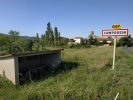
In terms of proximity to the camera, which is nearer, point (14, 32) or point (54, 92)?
point (54, 92)

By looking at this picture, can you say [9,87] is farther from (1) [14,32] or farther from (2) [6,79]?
(1) [14,32]

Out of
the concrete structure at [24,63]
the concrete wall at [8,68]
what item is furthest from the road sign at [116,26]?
the concrete wall at [8,68]

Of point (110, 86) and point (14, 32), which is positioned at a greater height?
point (14, 32)

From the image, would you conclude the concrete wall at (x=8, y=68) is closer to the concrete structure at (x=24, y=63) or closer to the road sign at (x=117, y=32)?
the concrete structure at (x=24, y=63)

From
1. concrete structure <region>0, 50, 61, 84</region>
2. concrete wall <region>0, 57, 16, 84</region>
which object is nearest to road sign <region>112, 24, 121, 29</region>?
concrete structure <region>0, 50, 61, 84</region>

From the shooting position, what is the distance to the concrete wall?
7212mm

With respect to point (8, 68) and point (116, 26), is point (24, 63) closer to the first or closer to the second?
point (8, 68)

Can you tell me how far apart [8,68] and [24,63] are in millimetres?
3334

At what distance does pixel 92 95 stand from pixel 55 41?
212 ft

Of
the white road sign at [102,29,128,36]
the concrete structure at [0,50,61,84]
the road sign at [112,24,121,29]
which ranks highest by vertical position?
the road sign at [112,24,121,29]

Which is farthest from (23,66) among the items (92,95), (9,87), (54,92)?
(92,95)

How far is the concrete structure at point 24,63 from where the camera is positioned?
7.21 m

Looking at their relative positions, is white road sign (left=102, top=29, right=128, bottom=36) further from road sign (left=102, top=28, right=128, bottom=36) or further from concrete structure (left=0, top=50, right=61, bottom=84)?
concrete structure (left=0, top=50, right=61, bottom=84)

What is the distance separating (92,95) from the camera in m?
5.44
